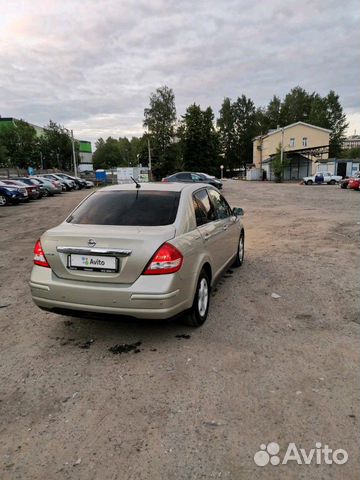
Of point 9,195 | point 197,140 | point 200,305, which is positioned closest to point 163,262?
point 200,305

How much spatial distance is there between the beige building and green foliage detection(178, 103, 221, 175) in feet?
33.8

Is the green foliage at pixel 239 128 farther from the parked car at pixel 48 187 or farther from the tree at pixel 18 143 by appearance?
the parked car at pixel 48 187

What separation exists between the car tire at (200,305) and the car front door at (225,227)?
874 mm

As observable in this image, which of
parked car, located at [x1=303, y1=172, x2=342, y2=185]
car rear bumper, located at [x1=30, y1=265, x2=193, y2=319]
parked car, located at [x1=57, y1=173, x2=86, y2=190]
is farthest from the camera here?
parked car, located at [x1=303, y1=172, x2=342, y2=185]

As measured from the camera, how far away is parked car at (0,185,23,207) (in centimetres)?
2150

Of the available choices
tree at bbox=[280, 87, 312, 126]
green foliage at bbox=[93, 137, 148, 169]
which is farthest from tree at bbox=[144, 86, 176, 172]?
green foliage at bbox=[93, 137, 148, 169]

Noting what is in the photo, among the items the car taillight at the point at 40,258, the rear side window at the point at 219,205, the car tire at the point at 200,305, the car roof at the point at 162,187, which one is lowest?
the car tire at the point at 200,305

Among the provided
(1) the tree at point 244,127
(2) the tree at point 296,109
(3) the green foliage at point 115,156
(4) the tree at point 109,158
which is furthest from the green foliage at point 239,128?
(4) the tree at point 109,158

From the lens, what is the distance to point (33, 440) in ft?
8.22

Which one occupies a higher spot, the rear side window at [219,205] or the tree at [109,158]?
the tree at [109,158]

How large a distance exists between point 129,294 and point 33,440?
1.37 metres

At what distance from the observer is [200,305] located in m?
4.16

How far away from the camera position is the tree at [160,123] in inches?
2299

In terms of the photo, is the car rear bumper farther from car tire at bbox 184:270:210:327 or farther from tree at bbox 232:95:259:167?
tree at bbox 232:95:259:167
